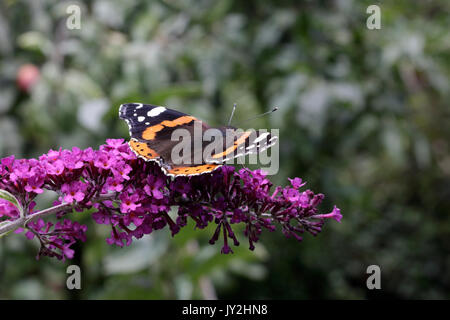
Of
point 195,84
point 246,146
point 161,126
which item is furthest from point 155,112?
point 195,84

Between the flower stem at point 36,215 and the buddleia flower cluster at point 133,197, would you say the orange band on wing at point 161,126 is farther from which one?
the flower stem at point 36,215

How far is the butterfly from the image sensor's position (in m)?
1.42

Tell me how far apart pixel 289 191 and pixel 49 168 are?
29.5 inches

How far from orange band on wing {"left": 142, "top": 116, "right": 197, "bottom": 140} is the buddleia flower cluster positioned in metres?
0.13

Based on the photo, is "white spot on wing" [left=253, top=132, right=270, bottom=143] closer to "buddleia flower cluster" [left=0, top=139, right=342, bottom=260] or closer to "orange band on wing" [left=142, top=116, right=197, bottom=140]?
"buddleia flower cluster" [left=0, top=139, right=342, bottom=260]

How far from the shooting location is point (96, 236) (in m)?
2.88

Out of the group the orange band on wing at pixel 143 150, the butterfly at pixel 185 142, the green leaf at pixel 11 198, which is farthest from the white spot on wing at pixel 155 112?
the green leaf at pixel 11 198

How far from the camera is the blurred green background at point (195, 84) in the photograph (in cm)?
264

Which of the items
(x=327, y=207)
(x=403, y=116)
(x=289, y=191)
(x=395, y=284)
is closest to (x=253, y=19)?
(x=403, y=116)

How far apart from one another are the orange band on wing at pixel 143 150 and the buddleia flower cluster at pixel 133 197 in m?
0.03

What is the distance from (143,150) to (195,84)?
1366 mm

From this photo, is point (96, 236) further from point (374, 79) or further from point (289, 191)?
point (374, 79)

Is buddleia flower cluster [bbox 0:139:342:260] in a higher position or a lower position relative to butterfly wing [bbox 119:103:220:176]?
lower

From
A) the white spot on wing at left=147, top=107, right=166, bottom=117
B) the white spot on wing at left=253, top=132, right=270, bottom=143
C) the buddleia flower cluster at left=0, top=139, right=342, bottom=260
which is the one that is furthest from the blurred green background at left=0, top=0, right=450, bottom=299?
the white spot on wing at left=253, top=132, right=270, bottom=143
